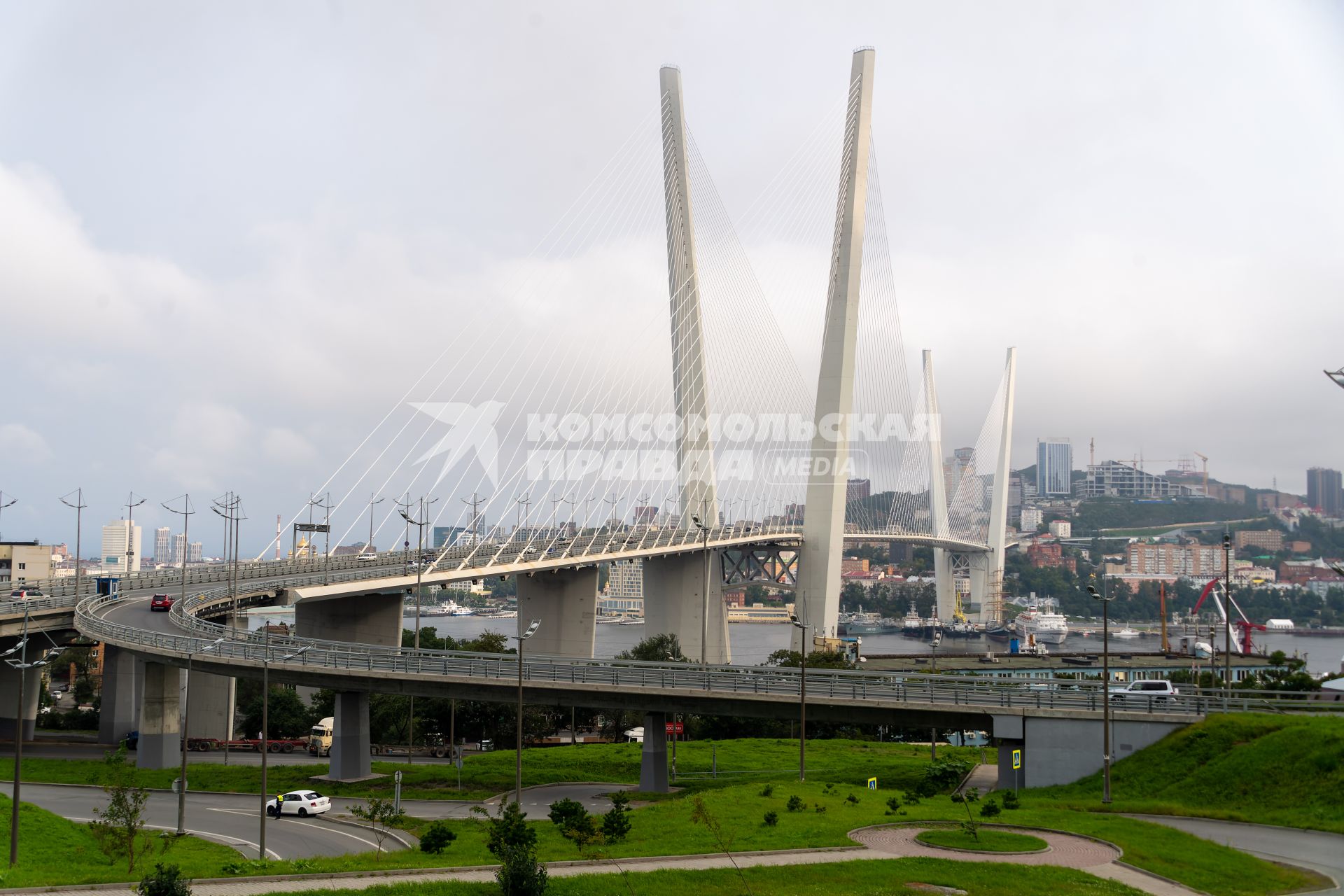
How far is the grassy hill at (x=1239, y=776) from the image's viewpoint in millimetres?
18750

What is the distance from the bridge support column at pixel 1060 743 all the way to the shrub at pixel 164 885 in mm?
18168

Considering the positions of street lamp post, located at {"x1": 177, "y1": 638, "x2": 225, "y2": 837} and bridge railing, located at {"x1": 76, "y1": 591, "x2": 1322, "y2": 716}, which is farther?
bridge railing, located at {"x1": 76, "y1": 591, "x2": 1322, "y2": 716}

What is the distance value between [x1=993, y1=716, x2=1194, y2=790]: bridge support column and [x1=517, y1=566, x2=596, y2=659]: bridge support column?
30204 mm

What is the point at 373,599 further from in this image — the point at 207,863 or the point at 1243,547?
the point at 1243,547

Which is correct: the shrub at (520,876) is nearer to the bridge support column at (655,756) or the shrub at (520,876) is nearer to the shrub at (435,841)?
the shrub at (435,841)

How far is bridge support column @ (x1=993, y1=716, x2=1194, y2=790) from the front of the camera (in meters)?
23.3

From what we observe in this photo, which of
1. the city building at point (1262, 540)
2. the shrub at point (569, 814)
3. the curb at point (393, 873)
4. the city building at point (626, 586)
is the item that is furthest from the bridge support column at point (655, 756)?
the city building at point (1262, 540)

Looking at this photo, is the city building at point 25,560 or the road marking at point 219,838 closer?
the road marking at point 219,838

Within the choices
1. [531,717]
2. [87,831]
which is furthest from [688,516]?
[87,831]

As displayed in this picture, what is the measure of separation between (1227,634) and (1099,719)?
1409 centimetres

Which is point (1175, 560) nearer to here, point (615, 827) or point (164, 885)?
point (615, 827)

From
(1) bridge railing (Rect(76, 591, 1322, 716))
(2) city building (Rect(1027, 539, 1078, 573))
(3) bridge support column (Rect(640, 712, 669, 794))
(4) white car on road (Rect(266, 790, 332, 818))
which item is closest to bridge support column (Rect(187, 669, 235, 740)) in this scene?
(1) bridge railing (Rect(76, 591, 1322, 716))

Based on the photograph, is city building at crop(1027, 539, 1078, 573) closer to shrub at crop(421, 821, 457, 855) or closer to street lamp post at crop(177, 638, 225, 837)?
street lamp post at crop(177, 638, 225, 837)

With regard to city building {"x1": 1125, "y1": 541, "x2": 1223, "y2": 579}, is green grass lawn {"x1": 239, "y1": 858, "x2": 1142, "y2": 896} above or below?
below
